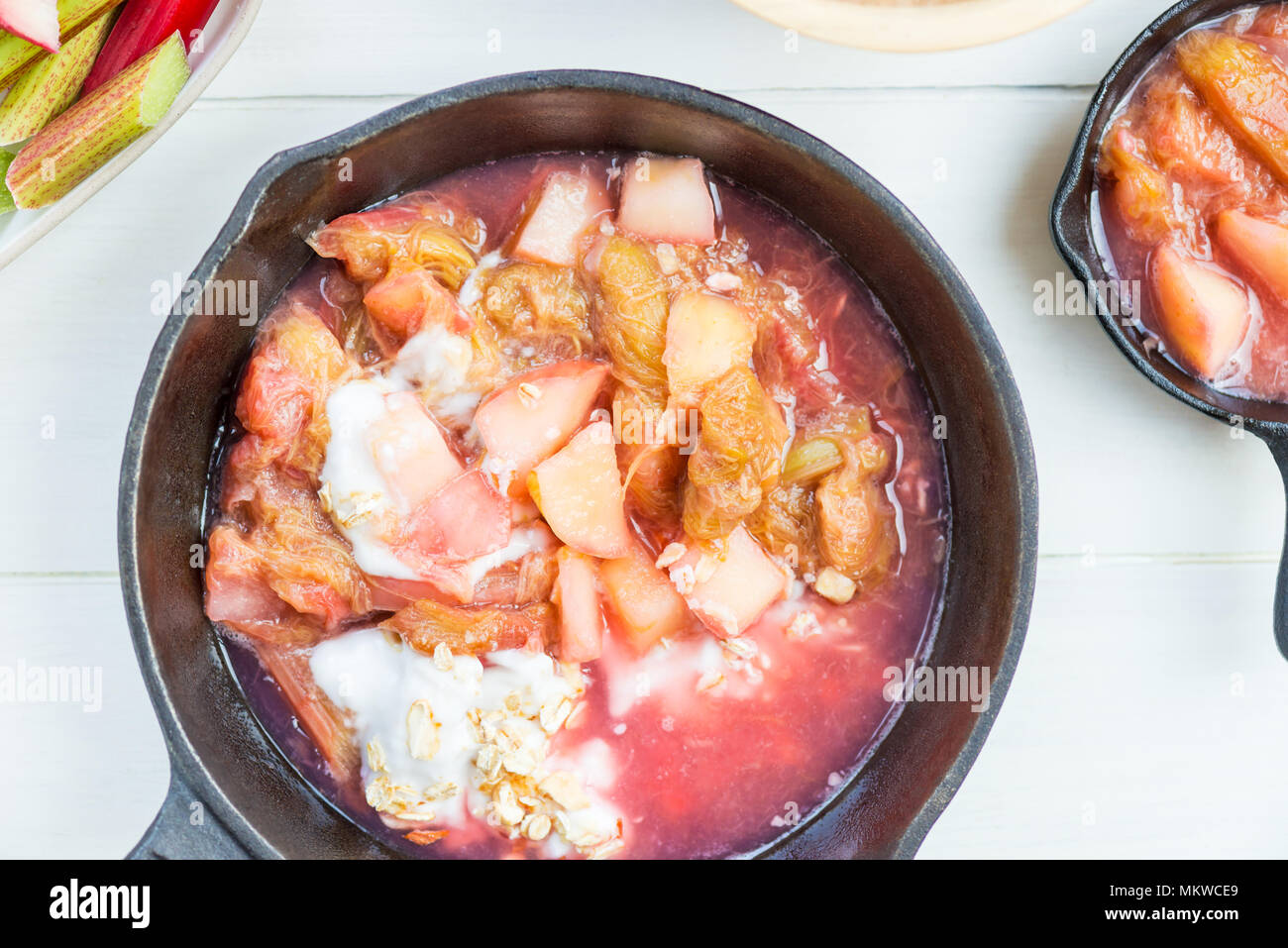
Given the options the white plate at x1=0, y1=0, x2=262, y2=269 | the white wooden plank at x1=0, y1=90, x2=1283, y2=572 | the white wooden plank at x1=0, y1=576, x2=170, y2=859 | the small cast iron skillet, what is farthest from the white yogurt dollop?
the small cast iron skillet

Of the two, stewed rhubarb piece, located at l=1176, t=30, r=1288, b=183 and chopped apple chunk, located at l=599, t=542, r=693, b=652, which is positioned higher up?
stewed rhubarb piece, located at l=1176, t=30, r=1288, b=183

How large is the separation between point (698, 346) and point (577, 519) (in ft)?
1.38

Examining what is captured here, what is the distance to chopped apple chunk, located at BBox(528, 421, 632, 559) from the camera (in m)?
1.96

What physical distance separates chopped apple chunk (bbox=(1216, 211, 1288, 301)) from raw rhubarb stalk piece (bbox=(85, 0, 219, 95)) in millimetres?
2233

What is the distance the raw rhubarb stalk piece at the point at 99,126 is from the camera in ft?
6.48

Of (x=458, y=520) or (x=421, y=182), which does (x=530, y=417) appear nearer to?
(x=458, y=520)

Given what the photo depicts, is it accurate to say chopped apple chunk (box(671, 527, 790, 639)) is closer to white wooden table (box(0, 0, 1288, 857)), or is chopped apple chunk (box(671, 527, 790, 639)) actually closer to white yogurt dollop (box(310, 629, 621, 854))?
white yogurt dollop (box(310, 629, 621, 854))

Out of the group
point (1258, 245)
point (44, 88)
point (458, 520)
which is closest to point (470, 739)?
point (458, 520)

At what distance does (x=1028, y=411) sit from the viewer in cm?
231

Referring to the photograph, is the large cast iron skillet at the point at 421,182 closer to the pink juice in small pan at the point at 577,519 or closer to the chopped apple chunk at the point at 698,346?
the pink juice in small pan at the point at 577,519

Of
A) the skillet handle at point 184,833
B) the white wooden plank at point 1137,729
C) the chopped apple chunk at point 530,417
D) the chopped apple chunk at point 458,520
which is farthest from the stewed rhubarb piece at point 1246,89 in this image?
the skillet handle at point 184,833

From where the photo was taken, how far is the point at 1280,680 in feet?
7.88

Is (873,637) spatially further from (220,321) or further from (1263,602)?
(220,321)
